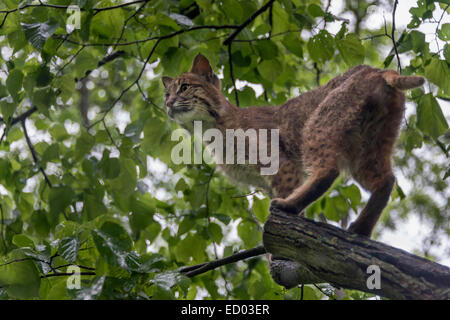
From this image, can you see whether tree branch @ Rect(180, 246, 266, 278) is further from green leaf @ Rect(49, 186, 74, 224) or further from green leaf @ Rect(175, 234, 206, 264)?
green leaf @ Rect(49, 186, 74, 224)

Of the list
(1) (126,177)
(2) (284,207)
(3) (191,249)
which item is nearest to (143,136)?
(1) (126,177)

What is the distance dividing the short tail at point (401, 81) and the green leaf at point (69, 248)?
2.16 m

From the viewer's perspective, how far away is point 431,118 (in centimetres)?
360

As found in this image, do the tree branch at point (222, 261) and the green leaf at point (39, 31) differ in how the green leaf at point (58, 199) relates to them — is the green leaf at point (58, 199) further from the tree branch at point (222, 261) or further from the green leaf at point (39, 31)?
the tree branch at point (222, 261)

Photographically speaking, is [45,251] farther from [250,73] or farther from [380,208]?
[250,73]

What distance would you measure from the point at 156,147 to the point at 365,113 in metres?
1.97

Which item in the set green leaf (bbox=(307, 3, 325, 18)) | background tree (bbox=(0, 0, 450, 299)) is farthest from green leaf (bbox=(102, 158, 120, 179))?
green leaf (bbox=(307, 3, 325, 18))

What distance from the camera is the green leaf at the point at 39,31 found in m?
3.77

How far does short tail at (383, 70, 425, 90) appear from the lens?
3076 millimetres

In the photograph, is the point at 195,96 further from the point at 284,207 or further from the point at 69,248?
the point at 69,248

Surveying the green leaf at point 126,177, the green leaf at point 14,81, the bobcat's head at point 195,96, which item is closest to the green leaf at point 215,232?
the green leaf at point 126,177

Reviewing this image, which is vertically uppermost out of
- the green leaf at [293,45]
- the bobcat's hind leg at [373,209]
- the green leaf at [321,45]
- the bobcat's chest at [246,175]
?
the green leaf at [293,45]

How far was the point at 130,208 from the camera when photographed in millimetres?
4633
